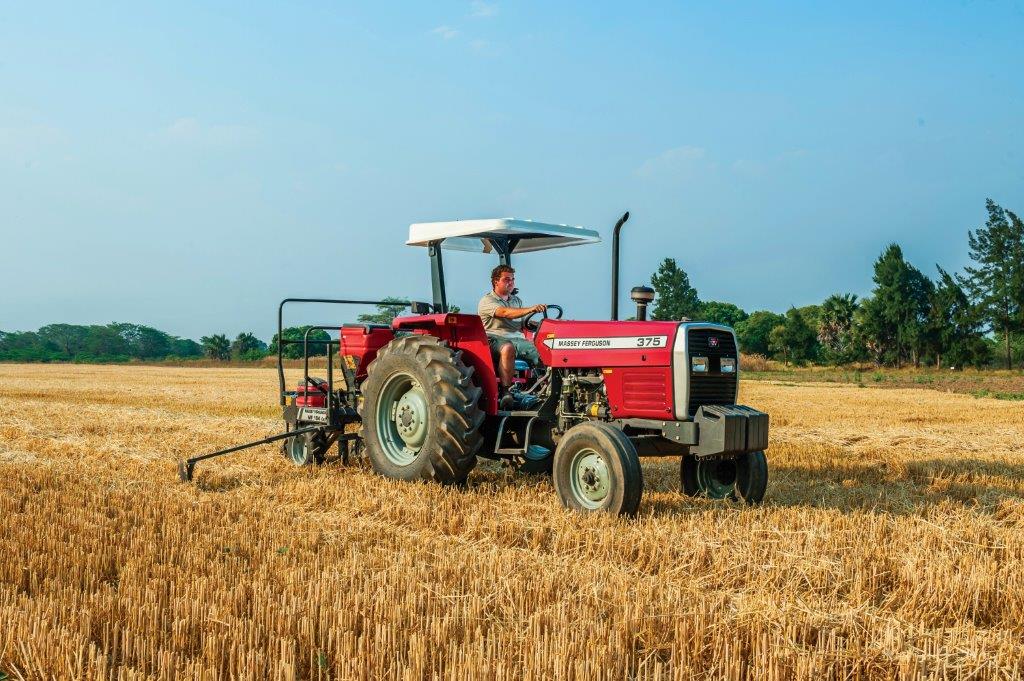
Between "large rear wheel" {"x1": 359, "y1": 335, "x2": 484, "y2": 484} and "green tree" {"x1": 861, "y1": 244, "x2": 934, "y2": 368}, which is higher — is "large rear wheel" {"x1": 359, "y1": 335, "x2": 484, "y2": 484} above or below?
below

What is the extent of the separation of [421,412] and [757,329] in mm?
73100

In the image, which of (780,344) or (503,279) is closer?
(503,279)

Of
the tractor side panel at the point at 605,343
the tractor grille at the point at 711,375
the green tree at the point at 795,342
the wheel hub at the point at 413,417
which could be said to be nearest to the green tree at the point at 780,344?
the green tree at the point at 795,342

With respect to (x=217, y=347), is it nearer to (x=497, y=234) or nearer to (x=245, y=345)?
(x=245, y=345)

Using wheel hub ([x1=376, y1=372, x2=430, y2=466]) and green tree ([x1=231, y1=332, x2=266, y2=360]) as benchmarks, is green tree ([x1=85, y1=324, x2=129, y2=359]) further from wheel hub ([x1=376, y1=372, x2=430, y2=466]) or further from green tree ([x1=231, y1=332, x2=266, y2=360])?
wheel hub ([x1=376, y1=372, x2=430, y2=466])

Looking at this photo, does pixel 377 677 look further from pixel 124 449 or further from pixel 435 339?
pixel 124 449

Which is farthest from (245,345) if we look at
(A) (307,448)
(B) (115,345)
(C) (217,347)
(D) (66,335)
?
(A) (307,448)

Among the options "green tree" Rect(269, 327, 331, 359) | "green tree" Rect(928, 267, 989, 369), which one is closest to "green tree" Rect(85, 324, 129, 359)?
"green tree" Rect(269, 327, 331, 359)

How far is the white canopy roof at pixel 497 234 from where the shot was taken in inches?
288

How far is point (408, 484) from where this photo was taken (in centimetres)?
723

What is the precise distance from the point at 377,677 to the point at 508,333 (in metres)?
4.40

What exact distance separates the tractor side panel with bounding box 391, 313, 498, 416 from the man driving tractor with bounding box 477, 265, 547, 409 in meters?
0.07

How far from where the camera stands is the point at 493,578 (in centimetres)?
438

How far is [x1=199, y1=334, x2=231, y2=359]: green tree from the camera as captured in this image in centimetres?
6288
